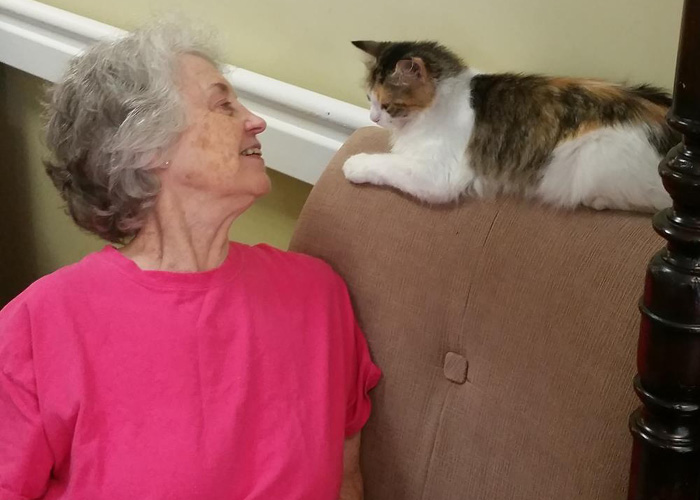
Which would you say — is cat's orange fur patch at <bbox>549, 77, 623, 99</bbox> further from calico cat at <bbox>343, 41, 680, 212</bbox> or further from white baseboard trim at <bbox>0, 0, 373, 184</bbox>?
white baseboard trim at <bbox>0, 0, 373, 184</bbox>

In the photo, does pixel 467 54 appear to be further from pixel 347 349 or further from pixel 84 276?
pixel 84 276

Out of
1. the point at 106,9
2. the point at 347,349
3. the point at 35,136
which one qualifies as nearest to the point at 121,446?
the point at 347,349

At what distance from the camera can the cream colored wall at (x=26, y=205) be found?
7.62 ft

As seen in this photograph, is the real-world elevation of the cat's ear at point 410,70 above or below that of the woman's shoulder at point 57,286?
above

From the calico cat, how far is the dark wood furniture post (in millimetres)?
329

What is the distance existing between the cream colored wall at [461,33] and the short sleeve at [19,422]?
57 centimetres

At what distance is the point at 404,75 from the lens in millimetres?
1293

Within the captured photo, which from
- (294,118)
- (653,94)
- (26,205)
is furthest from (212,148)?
(26,205)

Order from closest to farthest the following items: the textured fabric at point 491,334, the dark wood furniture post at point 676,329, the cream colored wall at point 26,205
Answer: the dark wood furniture post at point 676,329
the textured fabric at point 491,334
the cream colored wall at point 26,205

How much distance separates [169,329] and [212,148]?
10.5 inches

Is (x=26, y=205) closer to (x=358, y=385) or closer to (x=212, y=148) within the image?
(x=212, y=148)

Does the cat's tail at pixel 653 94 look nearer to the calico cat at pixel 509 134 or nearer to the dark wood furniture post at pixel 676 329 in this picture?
the calico cat at pixel 509 134

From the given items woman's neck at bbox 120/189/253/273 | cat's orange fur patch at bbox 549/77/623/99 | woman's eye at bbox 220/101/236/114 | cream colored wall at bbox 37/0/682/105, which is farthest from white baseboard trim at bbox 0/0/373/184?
cat's orange fur patch at bbox 549/77/623/99

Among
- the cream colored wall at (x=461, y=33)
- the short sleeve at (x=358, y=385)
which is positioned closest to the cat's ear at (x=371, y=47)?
the cream colored wall at (x=461, y=33)
